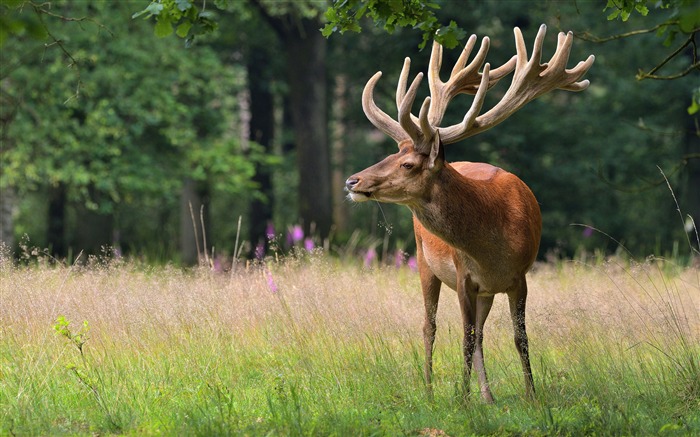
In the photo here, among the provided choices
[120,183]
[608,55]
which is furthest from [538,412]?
[608,55]

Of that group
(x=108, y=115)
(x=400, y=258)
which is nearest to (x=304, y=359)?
(x=400, y=258)

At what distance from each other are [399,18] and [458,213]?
4.03 feet

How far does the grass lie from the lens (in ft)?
19.9

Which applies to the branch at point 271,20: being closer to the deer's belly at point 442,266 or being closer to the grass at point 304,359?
the grass at point 304,359

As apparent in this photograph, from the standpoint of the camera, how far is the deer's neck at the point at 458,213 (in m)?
6.55

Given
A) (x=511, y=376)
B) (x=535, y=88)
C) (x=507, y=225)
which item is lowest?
(x=511, y=376)

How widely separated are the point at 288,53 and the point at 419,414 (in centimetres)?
1391

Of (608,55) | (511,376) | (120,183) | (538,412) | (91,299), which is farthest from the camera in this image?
(608,55)

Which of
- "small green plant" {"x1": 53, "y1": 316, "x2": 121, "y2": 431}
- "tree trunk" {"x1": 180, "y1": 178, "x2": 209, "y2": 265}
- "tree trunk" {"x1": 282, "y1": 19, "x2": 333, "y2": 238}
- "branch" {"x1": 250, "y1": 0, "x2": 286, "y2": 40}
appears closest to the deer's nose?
"small green plant" {"x1": 53, "y1": 316, "x2": 121, "y2": 431}

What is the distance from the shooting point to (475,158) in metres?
20.2

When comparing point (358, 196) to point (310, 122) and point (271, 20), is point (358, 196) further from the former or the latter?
point (271, 20)

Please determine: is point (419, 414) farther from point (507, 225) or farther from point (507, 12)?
point (507, 12)

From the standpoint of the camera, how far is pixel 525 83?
703cm

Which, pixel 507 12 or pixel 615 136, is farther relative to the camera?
pixel 615 136
